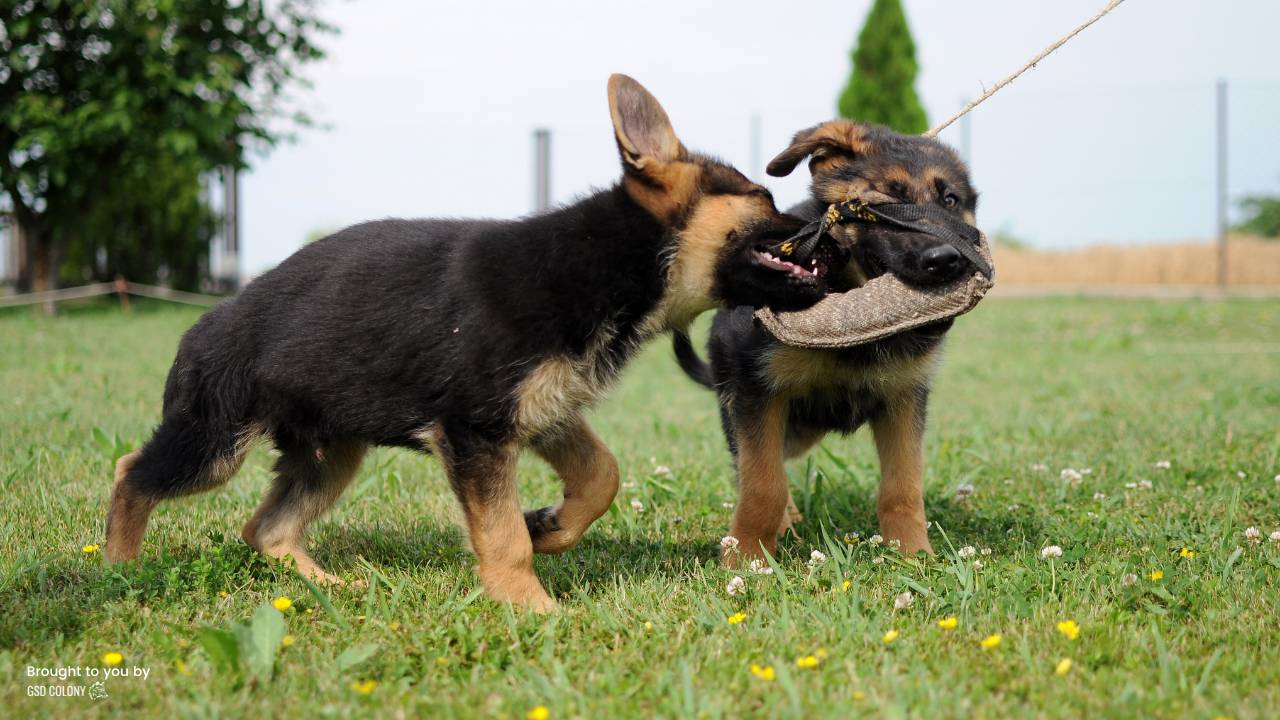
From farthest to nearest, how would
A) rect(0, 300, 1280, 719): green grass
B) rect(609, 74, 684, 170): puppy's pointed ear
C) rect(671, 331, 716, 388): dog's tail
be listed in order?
rect(671, 331, 716, 388): dog's tail
rect(609, 74, 684, 170): puppy's pointed ear
rect(0, 300, 1280, 719): green grass

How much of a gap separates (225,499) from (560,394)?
2.28 m

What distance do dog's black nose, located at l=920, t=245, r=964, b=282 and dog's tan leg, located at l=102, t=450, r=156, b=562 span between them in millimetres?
2788

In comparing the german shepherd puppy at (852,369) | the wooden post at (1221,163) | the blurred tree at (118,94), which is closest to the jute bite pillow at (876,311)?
the german shepherd puppy at (852,369)

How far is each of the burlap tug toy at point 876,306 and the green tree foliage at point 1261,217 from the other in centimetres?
2076

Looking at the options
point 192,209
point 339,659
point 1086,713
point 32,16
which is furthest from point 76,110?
point 1086,713

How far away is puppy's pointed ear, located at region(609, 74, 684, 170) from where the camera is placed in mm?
3273

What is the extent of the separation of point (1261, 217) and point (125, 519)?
23.7 meters

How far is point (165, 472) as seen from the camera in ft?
12.3

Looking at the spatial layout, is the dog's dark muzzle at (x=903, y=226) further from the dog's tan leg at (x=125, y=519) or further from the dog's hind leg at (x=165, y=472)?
the dog's tan leg at (x=125, y=519)

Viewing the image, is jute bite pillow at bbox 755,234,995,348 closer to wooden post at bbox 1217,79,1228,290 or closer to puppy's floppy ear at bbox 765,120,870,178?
puppy's floppy ear at bbox 765,120,870,178

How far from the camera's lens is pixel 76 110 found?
1794 centimetres

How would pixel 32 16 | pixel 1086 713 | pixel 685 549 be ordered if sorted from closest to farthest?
pixel 1086 713, pixel 685 549, pixel 32 16

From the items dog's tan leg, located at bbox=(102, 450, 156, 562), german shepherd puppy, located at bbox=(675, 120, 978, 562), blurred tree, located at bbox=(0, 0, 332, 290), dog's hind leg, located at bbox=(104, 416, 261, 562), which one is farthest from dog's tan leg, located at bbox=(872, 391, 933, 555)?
blurred tree, located at bbox=(0, 0, 332, 290)

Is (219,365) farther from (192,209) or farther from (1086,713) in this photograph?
(192,209)
